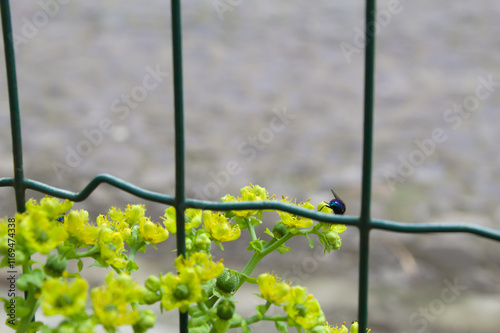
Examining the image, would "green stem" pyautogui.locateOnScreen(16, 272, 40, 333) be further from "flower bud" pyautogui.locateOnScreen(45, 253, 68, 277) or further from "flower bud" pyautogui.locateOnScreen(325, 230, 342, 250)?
"flower bud" pyautogui.locateOnScreen(325, 230, 342, 250)

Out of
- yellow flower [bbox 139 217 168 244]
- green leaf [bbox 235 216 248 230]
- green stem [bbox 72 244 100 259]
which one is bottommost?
green stem [bbox 72 244 100 259]

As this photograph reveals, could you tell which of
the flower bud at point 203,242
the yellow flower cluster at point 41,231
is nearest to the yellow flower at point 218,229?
the flower bud at point 203,242

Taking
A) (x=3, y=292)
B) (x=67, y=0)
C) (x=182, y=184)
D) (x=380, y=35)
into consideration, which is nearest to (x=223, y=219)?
(x=182, y=184)

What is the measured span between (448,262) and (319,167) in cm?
79

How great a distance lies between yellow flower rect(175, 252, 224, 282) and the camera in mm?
509

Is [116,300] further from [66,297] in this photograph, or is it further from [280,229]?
[280,229]

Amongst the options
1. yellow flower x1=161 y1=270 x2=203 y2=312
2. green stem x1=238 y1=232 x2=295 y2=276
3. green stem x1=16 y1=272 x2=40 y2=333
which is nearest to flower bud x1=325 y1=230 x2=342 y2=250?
green stem x1=238 y1=232 x2=295 y2=276

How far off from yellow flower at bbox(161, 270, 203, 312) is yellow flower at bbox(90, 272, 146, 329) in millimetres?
19

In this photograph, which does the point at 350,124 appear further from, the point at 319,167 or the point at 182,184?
the point at 182,184

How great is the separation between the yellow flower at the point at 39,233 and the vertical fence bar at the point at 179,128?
0.10 meters

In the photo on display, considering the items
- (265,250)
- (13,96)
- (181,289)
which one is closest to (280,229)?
(265,250)

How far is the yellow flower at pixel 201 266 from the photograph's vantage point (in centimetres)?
51

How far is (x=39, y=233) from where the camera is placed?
51 cm

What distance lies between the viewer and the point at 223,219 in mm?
595
